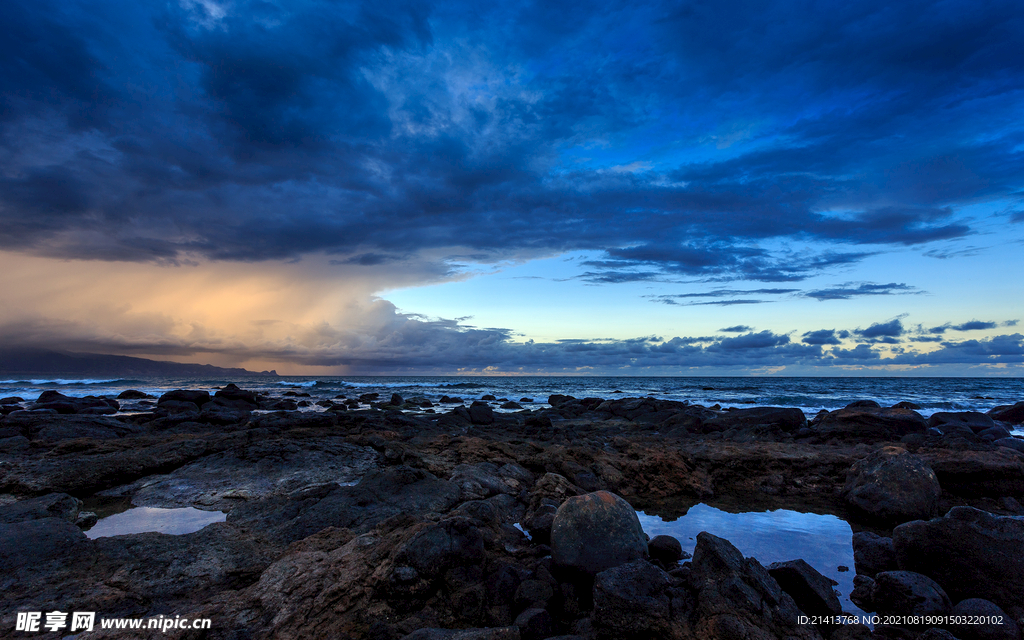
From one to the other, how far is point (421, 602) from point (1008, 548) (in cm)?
543

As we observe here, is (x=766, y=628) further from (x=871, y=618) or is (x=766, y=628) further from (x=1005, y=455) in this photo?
(x=1005, y=455)

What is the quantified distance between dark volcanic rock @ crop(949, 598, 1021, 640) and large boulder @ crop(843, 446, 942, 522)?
3120 millimetres

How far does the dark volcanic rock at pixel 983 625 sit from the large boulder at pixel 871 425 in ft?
36.2

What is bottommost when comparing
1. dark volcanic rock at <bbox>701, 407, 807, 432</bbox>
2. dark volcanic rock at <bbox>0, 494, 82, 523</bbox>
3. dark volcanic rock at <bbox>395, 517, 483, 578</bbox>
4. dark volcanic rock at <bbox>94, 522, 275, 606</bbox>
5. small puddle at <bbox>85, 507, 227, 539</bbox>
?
dark volcanic rock at <bbox>701, 407, 807, 432</bbox>

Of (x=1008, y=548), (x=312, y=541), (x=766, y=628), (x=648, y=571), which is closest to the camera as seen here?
(x=766, y=628)

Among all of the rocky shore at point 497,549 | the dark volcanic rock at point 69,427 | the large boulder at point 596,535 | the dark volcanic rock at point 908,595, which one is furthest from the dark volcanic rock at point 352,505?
the dark volcanic rock at point 69,427

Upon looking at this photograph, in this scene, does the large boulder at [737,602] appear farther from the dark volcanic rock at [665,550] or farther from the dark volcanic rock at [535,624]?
the dark volcanic rock at [665,550]

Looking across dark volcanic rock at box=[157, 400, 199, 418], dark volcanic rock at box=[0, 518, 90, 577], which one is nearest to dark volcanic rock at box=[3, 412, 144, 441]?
dark volcanic rock at box=[157, 400, 199, 418]

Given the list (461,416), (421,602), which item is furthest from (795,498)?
(461,416)

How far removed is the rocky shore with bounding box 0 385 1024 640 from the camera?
3.55 m

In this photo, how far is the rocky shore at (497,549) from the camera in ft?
11.7

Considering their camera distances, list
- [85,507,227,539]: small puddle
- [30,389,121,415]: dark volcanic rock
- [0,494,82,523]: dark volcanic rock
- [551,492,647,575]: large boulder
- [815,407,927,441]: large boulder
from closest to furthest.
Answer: [551,492,647,575]: large boulder < [0,494,82,523]: dark volcanic rock < [85,507,227,539]: small puddle < [815,407,927,441]: large boulder < [30,389,121,415]: dark volcanic rock

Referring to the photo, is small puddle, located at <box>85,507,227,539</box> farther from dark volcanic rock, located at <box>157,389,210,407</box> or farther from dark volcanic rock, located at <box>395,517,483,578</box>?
dark volcanic rock, located at <box>157,389,210,407</box>

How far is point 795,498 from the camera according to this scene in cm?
784
